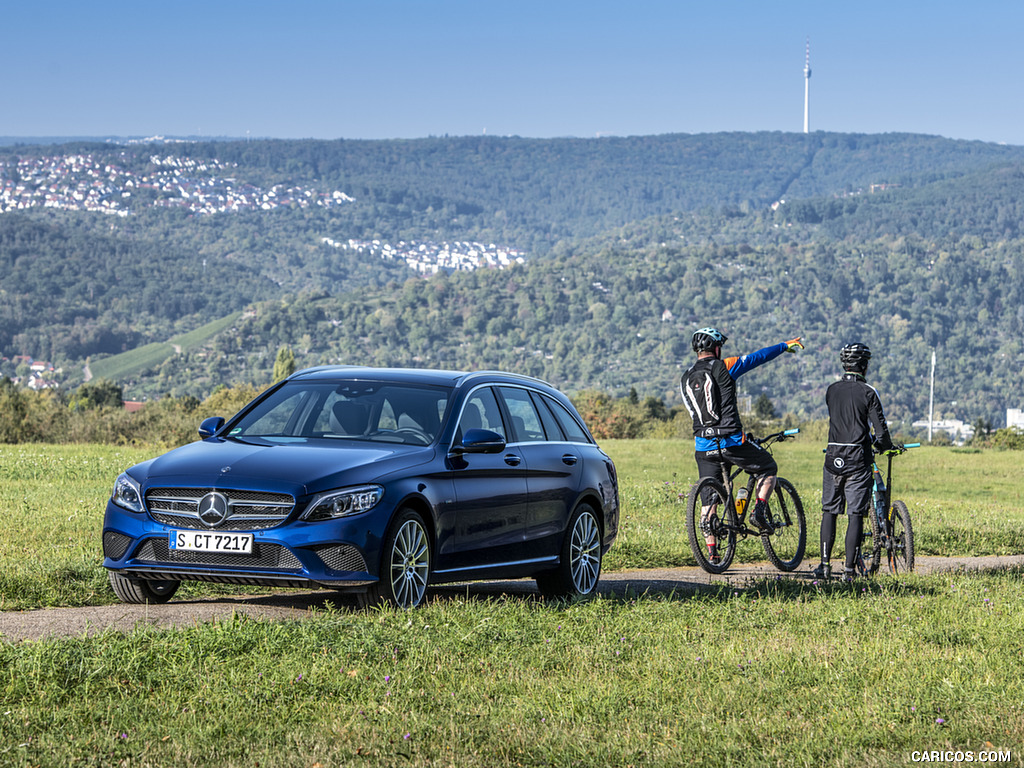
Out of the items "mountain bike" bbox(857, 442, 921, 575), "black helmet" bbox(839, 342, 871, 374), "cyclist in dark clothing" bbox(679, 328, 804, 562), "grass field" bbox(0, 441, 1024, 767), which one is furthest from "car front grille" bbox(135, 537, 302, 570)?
"mountain bike" bbox(857, 442, 921, 575)

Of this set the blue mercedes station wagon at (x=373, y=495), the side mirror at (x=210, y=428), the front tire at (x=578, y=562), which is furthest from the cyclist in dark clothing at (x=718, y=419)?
the side mirror at (x=210, y=428)

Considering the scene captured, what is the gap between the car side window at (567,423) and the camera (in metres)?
10.2

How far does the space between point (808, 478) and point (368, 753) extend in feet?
91.9

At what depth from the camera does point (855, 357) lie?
1075 cm

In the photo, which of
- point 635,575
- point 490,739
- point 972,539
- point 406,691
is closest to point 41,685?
point 406,691

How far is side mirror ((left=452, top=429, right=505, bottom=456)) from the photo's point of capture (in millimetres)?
8398

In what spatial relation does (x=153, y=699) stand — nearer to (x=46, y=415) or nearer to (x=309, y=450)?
(x=309, y=450)

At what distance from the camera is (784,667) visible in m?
6.41

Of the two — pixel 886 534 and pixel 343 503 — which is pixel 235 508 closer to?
pixel 343 503

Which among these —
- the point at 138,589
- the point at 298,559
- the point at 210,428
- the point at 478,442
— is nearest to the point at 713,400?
the point at 478,442

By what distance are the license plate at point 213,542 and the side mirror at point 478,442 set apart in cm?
160

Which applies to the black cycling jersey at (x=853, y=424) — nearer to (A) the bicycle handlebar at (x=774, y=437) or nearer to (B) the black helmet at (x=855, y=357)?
(B) the black helmet at (x=855, y=357)

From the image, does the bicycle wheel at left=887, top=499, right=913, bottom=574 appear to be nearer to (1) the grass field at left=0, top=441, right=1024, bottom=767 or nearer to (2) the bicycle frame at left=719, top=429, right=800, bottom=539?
(2) the bicycle frame at left=719, top=429, right=800, bottom=539

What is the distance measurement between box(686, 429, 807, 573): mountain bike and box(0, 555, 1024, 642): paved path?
160 mm
